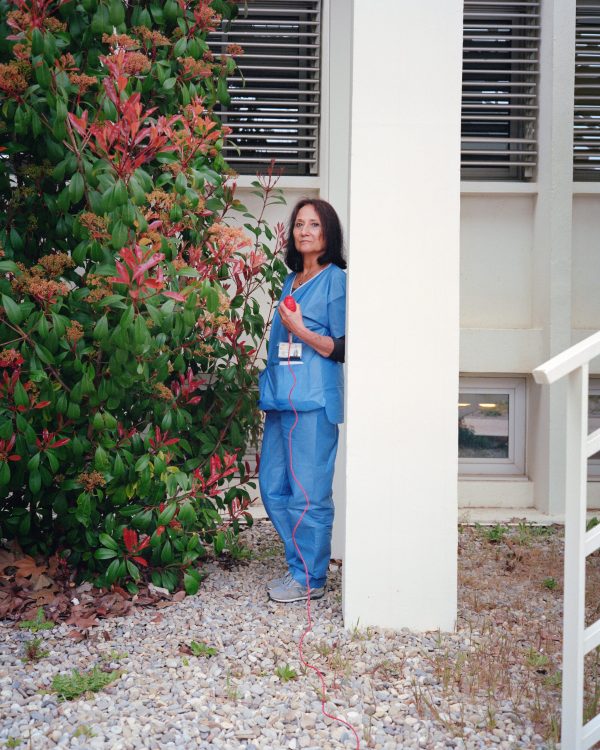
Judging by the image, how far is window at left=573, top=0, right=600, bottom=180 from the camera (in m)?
5.47

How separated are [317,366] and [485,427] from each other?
2.38 metres

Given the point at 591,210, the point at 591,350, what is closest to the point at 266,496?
the point at 591,350

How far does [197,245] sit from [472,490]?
2.80 meters

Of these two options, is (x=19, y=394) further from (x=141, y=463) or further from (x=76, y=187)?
(x=76, y=187)

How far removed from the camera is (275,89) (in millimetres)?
5316

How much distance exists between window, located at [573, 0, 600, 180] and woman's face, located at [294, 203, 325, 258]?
2.55 m

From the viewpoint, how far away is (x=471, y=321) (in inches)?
218

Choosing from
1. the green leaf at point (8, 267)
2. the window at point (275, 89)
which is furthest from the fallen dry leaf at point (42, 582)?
the window at point (275, 89)

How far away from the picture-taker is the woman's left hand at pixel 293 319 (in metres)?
3.55

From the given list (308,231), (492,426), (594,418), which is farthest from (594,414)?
(308,231)

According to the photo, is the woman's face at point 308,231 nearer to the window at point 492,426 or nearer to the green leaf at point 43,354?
the green leaf at point 43,354

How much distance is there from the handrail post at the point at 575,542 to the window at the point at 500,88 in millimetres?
3551

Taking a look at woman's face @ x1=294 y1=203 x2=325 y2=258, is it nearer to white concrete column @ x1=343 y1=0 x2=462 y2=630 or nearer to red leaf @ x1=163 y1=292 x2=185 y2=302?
white concrete column @ x1=343 y1=0 x2=462 y2=630

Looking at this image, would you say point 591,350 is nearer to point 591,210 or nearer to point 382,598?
point 382,598
